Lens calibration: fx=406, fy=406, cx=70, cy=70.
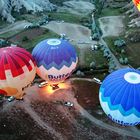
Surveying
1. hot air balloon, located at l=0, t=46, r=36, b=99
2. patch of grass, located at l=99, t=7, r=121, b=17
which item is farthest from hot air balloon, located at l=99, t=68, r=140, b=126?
patch of grass, located at l=99, t=7, r=121, b=17

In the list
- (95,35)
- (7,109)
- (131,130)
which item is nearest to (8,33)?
(95,35)

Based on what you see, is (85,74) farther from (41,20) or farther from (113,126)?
(41,20)

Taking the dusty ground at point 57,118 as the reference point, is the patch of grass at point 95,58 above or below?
above

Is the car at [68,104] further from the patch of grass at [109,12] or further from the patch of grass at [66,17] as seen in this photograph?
the patch of grass at [109,12]

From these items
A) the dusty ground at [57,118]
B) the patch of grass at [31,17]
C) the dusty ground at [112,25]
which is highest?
the dusty ground at [112,25]

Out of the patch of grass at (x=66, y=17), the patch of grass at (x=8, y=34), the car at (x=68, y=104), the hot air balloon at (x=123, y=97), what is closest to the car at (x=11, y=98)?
the car at (x=68, y=104)

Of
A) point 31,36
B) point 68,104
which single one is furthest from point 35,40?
point 68,104

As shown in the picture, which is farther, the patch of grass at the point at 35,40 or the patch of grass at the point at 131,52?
the patch of grass at the point at 35,40
